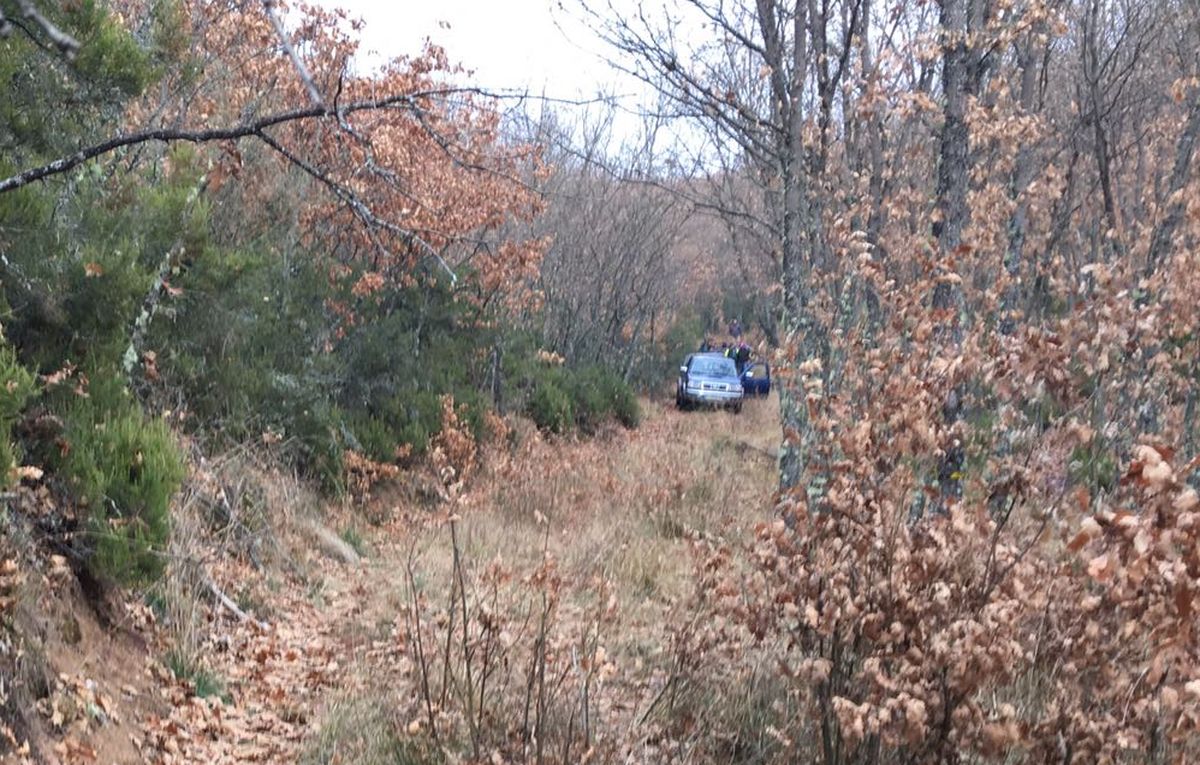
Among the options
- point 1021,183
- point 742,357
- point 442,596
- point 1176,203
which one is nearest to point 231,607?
point 442,596

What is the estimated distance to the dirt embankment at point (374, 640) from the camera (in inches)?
173

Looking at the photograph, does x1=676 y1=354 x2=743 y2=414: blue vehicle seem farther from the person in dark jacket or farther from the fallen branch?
the fallen branch

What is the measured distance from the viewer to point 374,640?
20.8 feet

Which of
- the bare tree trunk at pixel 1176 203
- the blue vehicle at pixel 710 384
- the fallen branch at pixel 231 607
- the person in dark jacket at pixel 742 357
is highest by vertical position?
the bare tree trunk at pixel 1176 203

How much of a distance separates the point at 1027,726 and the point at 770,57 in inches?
242

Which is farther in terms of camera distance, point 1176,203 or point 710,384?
point 710,384

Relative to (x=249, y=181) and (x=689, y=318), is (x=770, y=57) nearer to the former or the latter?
(x=249, y=181)

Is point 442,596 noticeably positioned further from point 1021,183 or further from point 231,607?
point 1021,183

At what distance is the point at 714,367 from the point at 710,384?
65cm

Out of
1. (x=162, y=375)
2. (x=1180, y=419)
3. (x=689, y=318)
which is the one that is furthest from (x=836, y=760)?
(x=689, y=318)

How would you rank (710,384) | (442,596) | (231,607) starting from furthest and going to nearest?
(710,384), (442,596), (231,607)

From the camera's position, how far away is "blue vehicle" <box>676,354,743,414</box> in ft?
80.5

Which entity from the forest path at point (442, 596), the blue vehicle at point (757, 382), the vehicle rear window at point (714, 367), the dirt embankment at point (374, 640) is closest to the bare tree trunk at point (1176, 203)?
the forest path at point (442, 596)

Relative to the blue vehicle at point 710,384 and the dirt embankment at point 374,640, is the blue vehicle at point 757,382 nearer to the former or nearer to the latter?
the blue vehicle at point 710,384
